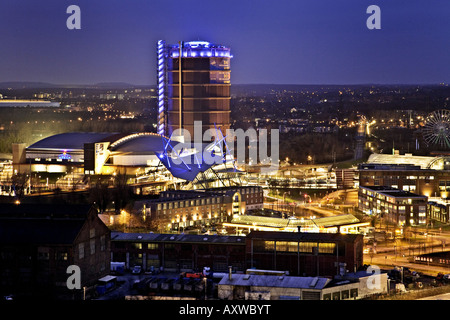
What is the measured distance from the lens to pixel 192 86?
54.6m

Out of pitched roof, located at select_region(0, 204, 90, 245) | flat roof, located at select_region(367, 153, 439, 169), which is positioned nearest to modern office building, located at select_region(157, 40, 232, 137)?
flat roof, located at select_region(367, 153, 439, 169)

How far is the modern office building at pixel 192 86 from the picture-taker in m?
54.6

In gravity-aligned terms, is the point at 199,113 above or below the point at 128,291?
above

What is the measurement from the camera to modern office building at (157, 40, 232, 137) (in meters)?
54.6

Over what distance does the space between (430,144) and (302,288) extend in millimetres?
41320

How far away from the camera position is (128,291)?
20516 mm

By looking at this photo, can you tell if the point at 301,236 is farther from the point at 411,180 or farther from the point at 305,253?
the point at 411,180

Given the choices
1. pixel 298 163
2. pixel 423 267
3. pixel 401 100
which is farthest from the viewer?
pixel 401 100

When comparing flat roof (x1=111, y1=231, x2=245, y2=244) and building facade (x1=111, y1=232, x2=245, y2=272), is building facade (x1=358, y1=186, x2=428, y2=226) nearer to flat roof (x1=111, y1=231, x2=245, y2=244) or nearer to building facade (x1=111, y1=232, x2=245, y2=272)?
flat roof (x1=111, y1=231, x2=245, y2=244)

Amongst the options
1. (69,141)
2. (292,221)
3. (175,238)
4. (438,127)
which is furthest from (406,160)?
(175,238)

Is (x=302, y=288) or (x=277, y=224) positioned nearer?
(x=302, y=288)
